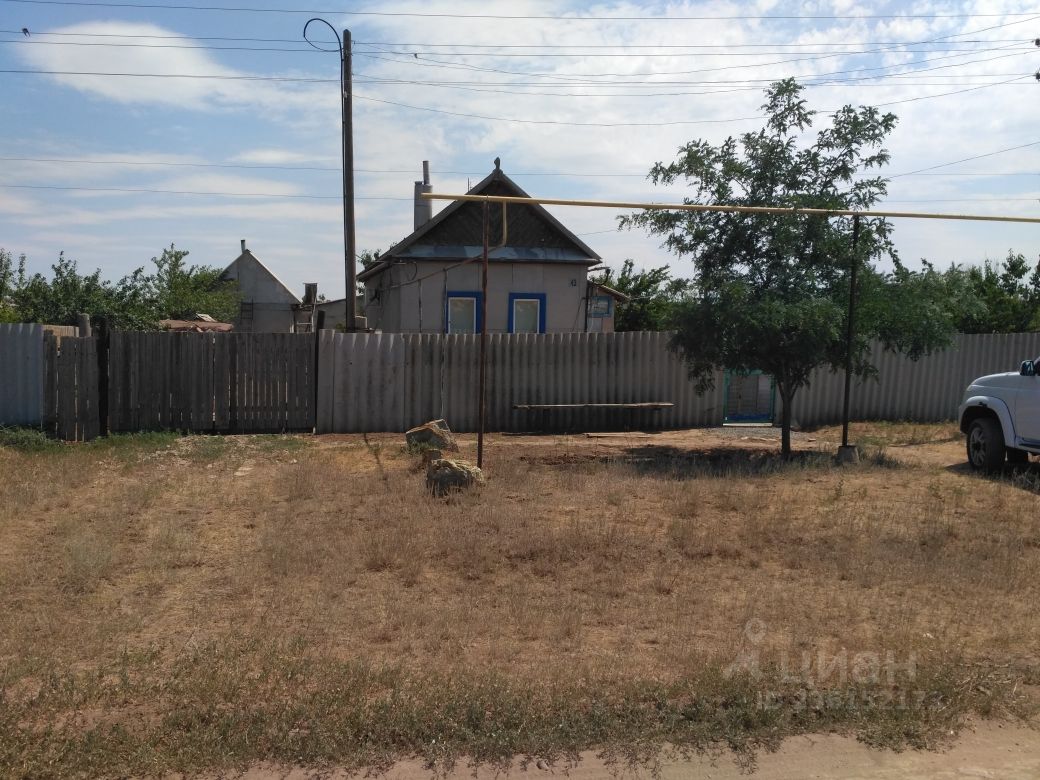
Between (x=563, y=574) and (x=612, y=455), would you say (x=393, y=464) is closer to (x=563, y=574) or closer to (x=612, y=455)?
(x=612, y=455)

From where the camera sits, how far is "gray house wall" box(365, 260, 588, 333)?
21.9 m

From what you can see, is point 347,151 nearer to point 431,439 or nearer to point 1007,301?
point 431,439

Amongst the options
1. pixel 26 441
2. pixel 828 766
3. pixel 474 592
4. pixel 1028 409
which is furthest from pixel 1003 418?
pixel 26 441

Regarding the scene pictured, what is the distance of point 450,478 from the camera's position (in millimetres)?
10031

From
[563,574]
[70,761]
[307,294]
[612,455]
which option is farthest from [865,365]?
[307,294]

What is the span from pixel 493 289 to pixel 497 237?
1318 millimetres

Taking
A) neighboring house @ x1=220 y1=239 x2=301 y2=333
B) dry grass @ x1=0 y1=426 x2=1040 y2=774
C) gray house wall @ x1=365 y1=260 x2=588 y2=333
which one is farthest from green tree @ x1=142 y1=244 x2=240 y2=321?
dry grass @ x1=0 y1=426 x2=1040 y2=774

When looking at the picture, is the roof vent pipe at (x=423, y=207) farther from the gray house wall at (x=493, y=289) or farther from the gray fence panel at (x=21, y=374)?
the gray fence panel at (x=21, y=374)

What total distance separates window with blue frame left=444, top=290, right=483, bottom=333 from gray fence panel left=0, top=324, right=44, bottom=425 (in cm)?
996

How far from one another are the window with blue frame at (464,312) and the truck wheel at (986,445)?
12.3 meters

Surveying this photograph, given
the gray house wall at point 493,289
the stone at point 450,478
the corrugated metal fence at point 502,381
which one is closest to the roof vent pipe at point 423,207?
the gray house wall at point 493,289

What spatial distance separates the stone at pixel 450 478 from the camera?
10.0m

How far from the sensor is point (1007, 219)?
12.2 m

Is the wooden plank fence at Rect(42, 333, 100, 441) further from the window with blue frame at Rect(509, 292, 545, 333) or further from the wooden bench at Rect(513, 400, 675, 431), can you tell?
the window with blue frame at Rect(509, 292, 545, 333)
